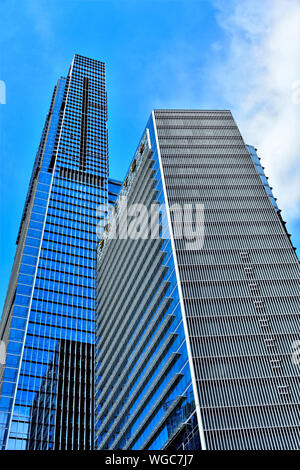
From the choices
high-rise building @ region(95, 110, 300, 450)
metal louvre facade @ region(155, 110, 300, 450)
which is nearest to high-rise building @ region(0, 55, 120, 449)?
high-rise building @ region(95, 110, 300, 450)

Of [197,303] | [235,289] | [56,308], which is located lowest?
[197,303]

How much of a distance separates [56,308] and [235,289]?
62.5 meters

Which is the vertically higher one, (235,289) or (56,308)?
(56,308)

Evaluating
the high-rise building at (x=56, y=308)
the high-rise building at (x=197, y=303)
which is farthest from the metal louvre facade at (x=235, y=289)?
the high-rise building at (x=56, y=308)

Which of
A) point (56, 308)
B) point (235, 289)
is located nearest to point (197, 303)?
point (235, 289)

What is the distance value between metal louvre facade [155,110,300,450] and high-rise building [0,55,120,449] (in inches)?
1961

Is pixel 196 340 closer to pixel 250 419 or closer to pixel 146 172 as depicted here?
pixel 250 419

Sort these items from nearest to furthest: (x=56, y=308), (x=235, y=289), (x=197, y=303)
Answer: (x=197, y=303) → (x=235, y=289) → (x=56, y=308)

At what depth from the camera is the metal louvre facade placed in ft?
211

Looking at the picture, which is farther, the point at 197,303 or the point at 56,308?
the point at 56,308

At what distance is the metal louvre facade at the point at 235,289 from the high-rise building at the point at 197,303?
0.18 m

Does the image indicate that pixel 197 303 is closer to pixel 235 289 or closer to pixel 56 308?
pixel 235 289

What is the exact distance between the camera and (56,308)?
424 feet

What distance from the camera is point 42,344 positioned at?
394ft
